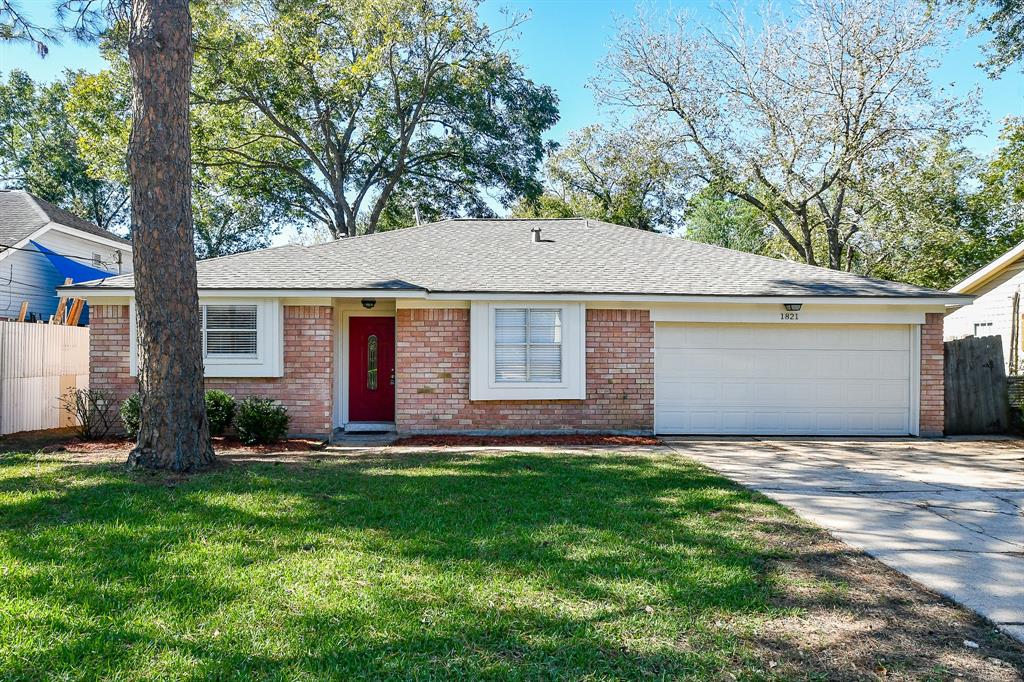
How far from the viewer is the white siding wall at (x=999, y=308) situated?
48.1 ft

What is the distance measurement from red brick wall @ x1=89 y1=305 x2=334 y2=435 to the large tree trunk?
10.1ft

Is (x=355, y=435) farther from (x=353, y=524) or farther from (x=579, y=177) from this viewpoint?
(x=579, y=177)

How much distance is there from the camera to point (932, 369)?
36.0ft

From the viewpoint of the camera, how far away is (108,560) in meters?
4.24

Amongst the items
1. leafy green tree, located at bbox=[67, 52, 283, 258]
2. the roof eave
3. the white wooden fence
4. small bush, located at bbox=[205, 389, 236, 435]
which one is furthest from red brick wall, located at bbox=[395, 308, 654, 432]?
leafy green tree, located at bbox=[67, 52, 283, 258]

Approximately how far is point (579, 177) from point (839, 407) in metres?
20.5

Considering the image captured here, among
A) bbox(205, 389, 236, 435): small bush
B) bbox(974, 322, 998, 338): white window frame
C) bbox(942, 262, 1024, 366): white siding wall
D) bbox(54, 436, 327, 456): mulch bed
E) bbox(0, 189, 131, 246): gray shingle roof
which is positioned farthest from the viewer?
bbox(0, 189, 131, 246): gray shingle roof

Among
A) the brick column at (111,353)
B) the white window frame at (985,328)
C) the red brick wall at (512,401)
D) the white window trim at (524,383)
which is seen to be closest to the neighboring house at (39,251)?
the brick column at (111,353)

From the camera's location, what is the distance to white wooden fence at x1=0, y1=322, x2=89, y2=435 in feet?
34.3

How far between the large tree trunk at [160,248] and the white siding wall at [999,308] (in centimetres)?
1614

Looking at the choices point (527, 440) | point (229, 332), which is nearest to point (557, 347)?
point (527, 440)

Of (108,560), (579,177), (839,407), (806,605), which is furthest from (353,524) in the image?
(579,177)

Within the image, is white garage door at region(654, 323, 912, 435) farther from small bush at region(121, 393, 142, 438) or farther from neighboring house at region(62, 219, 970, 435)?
small bush at region(121, 393, 142, 438)

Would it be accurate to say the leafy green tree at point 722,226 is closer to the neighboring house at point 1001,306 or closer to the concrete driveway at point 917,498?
the neighboring house at point 1001,306
